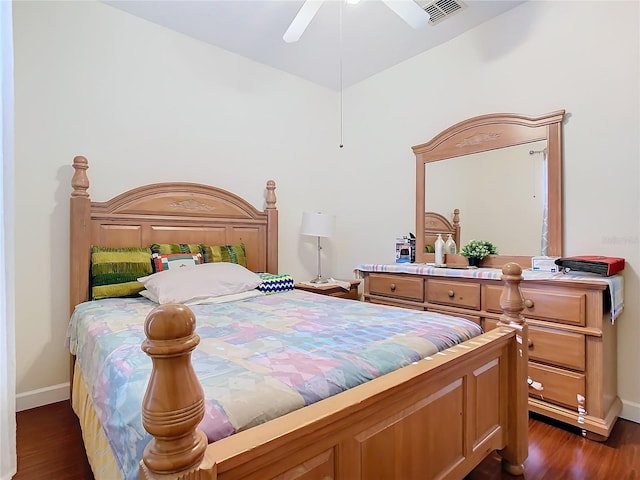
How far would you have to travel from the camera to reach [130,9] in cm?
261

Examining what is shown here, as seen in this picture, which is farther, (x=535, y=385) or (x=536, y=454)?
(x=535, y=385)

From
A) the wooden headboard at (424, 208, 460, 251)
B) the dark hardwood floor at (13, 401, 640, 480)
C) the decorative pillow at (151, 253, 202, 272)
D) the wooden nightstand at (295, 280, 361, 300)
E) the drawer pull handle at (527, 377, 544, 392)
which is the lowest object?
the dark hardwood floor at (13, 401, 640, 480)

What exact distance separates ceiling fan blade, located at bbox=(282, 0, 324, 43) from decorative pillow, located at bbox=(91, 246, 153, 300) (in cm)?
181

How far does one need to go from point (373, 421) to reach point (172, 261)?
1.97 m

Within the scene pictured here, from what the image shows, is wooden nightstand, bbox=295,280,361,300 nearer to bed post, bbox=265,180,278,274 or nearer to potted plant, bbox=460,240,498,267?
bed post, bbox=265,180,278,274

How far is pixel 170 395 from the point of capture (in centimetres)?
61

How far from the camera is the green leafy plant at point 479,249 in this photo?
Answer: 2686 mm

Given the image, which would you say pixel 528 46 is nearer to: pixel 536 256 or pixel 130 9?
pixel 536 256

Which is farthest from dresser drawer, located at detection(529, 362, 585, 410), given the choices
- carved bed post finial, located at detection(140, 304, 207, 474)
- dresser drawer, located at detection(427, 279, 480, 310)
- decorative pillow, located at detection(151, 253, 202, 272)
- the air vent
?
the air vent

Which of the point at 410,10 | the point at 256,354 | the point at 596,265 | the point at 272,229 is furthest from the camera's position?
the point at 272,229

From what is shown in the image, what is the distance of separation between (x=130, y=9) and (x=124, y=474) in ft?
9.93

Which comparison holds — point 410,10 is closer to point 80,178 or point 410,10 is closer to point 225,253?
point 225,253

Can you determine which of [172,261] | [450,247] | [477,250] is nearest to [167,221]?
[172,261]

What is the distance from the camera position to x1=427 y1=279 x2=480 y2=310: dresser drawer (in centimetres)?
235
